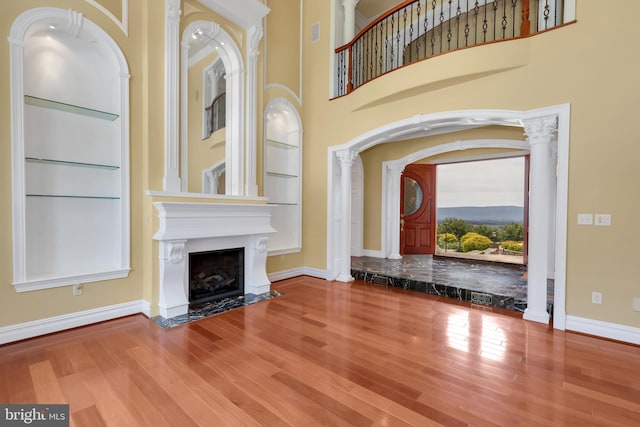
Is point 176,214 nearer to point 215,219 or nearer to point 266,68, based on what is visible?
point 215,219

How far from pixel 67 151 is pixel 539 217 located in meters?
5.32

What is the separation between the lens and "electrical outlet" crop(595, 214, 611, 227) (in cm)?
299

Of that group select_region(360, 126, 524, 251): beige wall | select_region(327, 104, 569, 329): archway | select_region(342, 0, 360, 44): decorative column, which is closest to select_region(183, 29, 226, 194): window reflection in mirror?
select_region(342, 0, 360, 44): decorative column

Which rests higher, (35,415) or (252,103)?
(252,103)

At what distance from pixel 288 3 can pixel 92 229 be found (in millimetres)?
4815

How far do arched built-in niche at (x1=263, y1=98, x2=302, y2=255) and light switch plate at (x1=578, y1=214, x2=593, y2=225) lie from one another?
3.94 m

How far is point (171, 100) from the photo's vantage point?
3463 mm

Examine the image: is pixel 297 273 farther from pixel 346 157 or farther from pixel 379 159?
pixel 379 159

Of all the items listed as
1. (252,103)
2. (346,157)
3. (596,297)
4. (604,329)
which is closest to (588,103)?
(596,297)

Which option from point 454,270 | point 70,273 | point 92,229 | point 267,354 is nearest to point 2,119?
point 92,229

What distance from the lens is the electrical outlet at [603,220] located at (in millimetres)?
2989

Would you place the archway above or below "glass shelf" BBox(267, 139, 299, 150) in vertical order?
below

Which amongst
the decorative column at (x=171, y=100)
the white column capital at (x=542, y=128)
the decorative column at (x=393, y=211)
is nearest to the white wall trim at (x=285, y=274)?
the decorative column at (x=171, y=100)

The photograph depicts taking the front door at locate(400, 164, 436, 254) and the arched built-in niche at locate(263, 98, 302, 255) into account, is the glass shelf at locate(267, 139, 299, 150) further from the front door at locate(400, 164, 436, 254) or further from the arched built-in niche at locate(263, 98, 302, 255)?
the front door at locate(400, 164, 436, 254)
